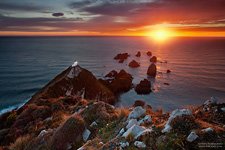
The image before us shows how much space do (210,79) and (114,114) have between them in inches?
3163

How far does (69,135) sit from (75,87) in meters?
36.4

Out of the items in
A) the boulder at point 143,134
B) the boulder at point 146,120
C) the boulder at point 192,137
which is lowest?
the boulder at point 146,120

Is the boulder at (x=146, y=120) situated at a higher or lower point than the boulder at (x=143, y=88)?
higher

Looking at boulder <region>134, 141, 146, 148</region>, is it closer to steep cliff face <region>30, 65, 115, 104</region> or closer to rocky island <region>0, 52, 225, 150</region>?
rocky island <region>0, 52, 225, 150</region>

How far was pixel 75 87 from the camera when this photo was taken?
4722cm

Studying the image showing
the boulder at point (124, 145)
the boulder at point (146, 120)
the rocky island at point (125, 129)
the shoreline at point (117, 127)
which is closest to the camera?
the rocky island at point (125, 129)

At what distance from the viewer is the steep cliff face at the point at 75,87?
42.9 metres

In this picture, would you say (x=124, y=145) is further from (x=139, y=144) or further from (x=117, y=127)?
(x=117, y=127)

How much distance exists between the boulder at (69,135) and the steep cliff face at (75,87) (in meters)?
30.8

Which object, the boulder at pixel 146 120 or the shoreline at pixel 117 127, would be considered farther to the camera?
the boulder at pixel 146 120

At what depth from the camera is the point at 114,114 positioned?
13.3 meters

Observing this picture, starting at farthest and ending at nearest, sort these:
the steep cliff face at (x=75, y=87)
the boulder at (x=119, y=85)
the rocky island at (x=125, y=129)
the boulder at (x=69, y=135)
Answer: the boulder at (x=119, y=85) → the steep cliff face at (x=75, y=87) → the boulder at (x=69, y=135) → the rocky island at (x=125, y=129)

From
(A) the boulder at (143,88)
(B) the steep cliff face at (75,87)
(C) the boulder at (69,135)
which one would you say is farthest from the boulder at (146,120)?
(A) the boulder at (143,88)

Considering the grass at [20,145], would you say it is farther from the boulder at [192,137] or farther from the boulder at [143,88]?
the boulder at [143,88]
